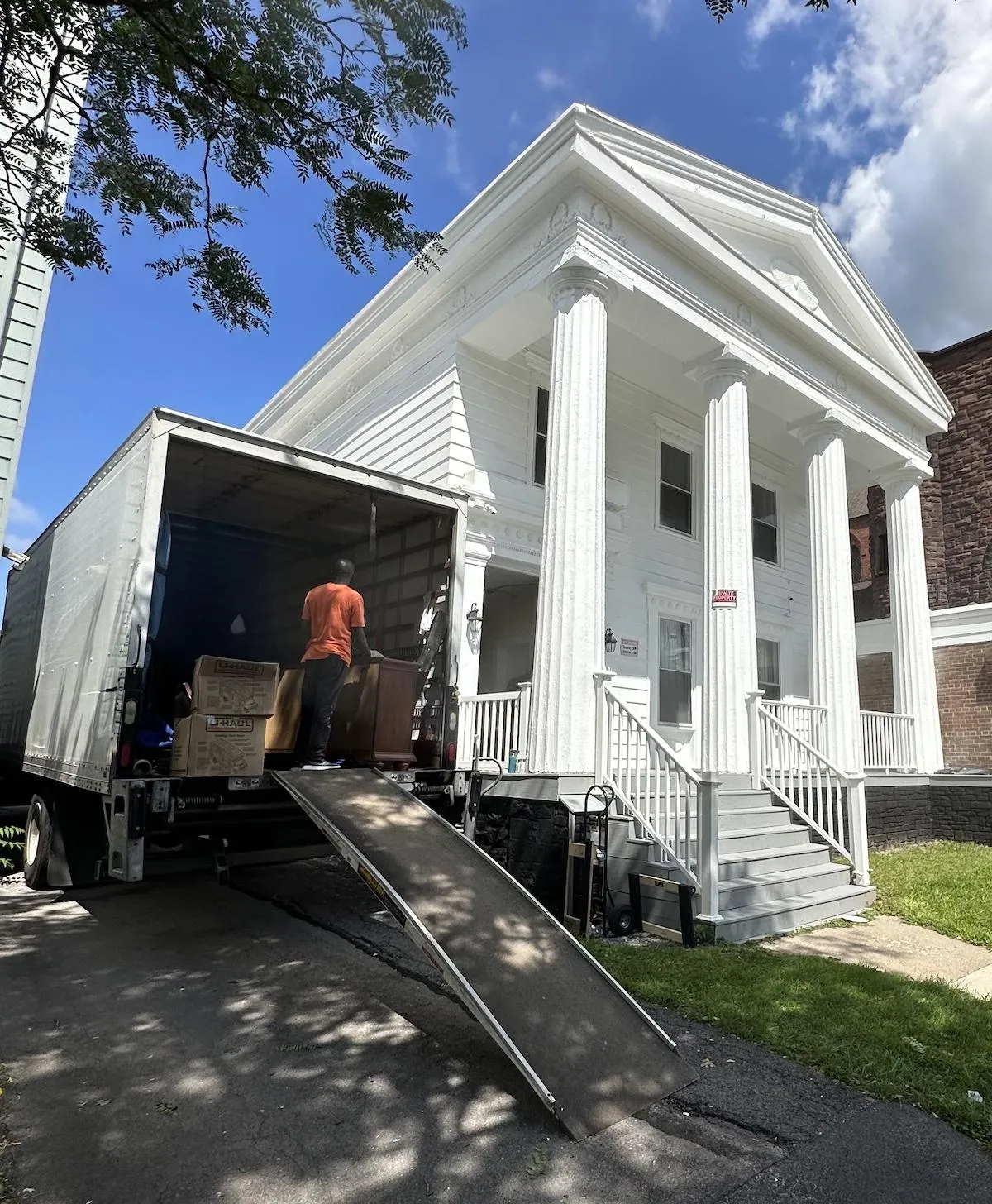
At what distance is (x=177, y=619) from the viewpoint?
10.7 meters

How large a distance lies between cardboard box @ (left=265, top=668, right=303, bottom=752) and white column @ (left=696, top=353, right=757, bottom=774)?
5.00m

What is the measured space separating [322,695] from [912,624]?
11894mm

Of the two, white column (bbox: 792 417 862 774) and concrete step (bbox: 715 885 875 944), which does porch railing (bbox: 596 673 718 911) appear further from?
white column (bbox: 792 417 862 774)

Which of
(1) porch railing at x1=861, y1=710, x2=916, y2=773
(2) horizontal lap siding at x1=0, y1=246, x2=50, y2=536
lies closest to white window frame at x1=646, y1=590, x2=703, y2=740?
(1) porch railing at x1=861, y1=710, x2=916, y2=773

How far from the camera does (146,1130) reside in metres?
3.09

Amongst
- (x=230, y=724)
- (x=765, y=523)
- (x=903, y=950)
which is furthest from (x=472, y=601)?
(x=765, y=523)

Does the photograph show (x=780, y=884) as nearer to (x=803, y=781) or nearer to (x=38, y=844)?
(x=803, y=781)

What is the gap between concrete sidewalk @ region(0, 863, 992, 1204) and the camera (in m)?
2.75

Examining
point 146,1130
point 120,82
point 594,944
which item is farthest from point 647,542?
point 146,1130

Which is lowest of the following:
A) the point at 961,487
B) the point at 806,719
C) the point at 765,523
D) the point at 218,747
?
the point at 218,747

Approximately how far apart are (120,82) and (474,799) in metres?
5.71

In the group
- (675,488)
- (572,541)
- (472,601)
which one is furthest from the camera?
(675,488)

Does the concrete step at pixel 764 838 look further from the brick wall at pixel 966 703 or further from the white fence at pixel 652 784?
the brick wall at pixel 966 703

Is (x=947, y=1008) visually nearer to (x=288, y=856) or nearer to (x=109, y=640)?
(x=288, y=856)
